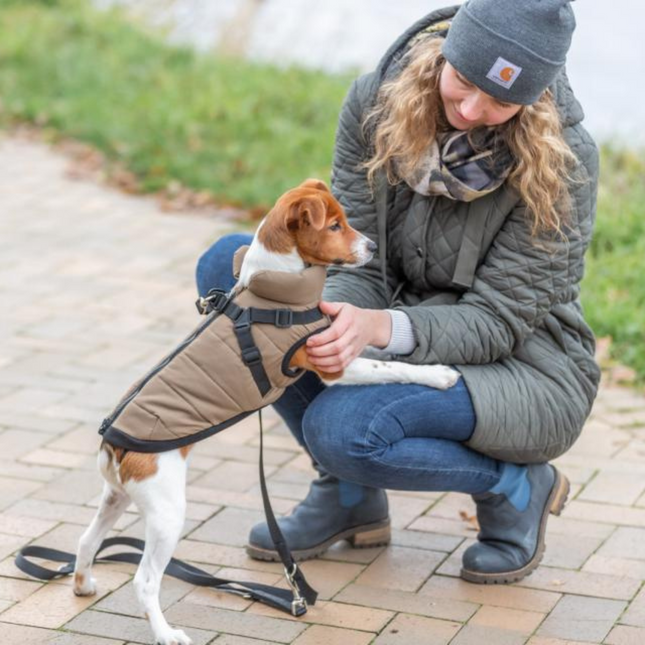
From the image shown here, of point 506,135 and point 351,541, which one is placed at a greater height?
point 506,135

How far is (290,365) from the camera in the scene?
10.5 feet

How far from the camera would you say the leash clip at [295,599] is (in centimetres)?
330

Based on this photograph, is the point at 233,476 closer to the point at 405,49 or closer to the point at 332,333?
the point at 332,333

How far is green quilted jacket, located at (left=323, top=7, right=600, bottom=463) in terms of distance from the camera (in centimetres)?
341

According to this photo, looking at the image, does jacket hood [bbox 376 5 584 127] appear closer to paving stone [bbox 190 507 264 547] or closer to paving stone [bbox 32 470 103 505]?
paving stone [bbox 190 507 264 547]

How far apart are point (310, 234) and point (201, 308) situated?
33cm

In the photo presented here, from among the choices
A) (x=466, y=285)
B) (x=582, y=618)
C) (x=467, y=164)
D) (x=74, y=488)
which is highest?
(x=467, y=164)

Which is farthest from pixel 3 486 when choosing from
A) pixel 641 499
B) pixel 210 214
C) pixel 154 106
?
pixel 154 106

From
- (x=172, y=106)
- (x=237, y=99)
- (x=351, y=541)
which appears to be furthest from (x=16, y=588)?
(x=237, y=99)

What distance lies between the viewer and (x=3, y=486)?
410cm

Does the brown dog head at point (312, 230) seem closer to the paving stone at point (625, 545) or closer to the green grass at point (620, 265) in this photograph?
the paving stone at point (625, 545)

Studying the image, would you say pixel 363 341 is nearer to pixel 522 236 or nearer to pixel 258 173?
→ pixel 522 236

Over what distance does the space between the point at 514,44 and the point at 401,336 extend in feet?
2.67

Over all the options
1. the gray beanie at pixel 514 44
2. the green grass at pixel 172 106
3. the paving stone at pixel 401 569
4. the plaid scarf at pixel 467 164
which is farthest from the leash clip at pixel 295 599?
the green grass at pixel 172 106
